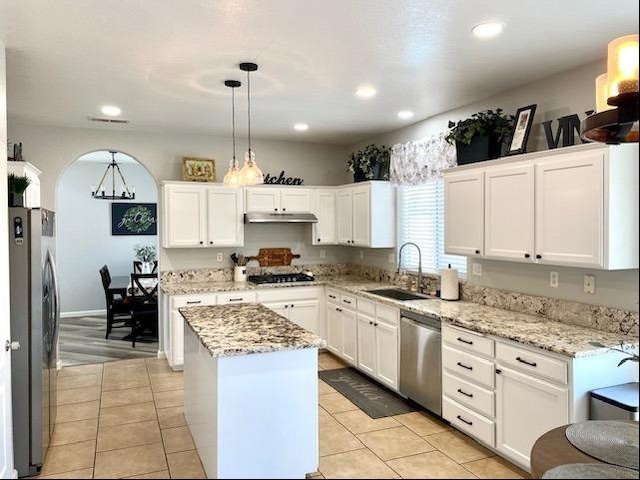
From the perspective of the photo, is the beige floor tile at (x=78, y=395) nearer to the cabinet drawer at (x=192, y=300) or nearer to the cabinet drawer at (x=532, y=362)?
the cabinet drawer at (x=192, y=300)

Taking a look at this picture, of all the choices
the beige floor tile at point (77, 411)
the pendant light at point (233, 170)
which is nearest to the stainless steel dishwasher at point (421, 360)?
the pendant light at point (233, 170)

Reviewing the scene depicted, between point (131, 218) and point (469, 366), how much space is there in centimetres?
620

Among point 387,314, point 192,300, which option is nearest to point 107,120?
point 192,300

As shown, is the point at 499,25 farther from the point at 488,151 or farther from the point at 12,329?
the point at 12,329

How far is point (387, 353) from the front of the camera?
4.02m

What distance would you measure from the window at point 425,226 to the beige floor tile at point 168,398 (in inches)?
97.0

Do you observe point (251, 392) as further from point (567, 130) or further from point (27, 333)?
point (567, 130)

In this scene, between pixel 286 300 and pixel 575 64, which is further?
pixel 286 300

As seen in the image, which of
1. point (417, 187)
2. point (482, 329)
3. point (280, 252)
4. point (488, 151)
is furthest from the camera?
point (280, 252)

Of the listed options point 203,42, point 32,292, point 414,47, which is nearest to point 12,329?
point 32,292

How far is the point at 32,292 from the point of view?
2582 mm

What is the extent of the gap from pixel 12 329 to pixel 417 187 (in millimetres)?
3539

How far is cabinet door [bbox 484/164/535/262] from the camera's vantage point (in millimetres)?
2861

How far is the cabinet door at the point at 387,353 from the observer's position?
3.89 metres
